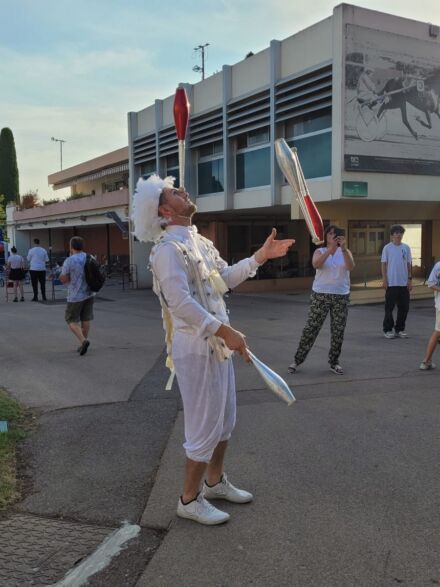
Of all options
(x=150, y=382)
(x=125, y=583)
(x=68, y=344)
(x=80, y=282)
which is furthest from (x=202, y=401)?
(x=68, y=344)

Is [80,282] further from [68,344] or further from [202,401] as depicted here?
[202,401]

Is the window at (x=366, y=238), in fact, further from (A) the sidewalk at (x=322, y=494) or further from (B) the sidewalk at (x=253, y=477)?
(A) the sidewalk at (x=322, y=494)

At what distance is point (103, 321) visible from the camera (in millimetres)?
12477

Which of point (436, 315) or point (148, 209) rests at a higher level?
point (148, 209)

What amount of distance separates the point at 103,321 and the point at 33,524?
9283mm

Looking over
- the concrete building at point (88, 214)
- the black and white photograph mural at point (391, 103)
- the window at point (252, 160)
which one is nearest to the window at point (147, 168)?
the concrete building at point (88, 214)

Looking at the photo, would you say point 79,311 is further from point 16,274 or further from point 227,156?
point 227,156

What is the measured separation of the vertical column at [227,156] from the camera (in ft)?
55.7

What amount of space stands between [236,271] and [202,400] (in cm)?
87

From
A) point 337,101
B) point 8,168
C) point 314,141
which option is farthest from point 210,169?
point 8,168

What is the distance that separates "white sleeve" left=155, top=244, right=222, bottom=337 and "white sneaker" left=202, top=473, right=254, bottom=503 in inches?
42.8

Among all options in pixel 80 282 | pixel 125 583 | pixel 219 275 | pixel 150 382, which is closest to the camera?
pixel 125 583

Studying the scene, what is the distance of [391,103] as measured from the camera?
14.0m

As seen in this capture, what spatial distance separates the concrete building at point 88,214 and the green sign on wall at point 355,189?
10386 millimetres
